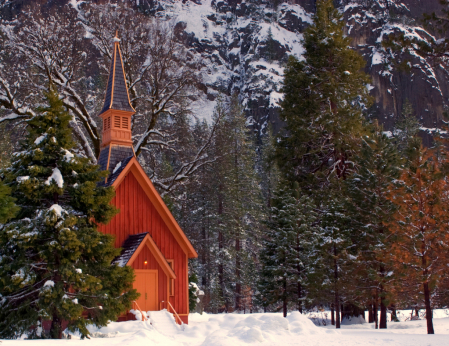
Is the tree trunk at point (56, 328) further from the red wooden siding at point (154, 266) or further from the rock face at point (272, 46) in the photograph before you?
the rock face at point (272, 46)

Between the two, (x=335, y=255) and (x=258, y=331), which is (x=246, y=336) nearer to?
(x=258, y=331)

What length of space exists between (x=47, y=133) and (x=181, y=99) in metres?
14.4

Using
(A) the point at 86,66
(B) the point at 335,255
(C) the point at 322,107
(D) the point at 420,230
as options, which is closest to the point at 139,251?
(B) the point at 335,255

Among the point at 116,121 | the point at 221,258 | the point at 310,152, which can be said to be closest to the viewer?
the point at 116,121

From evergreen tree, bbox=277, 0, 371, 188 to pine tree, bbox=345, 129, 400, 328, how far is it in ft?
10.4

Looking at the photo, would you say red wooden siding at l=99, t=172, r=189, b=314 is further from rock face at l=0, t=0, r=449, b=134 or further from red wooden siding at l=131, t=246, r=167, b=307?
rock face at l=0, t=0, r=449, b=134

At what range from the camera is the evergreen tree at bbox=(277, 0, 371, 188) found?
2570 centimetres

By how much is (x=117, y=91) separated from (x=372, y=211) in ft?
42.6

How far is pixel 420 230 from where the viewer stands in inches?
702

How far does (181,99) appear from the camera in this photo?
27.0 m

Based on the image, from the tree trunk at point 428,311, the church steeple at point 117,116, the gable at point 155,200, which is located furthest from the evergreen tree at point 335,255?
the church steeple at point 117,116

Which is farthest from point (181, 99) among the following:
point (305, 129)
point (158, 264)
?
point (158, 264)

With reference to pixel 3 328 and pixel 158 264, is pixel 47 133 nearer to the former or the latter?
pixel 3 328

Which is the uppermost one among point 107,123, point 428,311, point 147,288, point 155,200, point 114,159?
point 107,123
